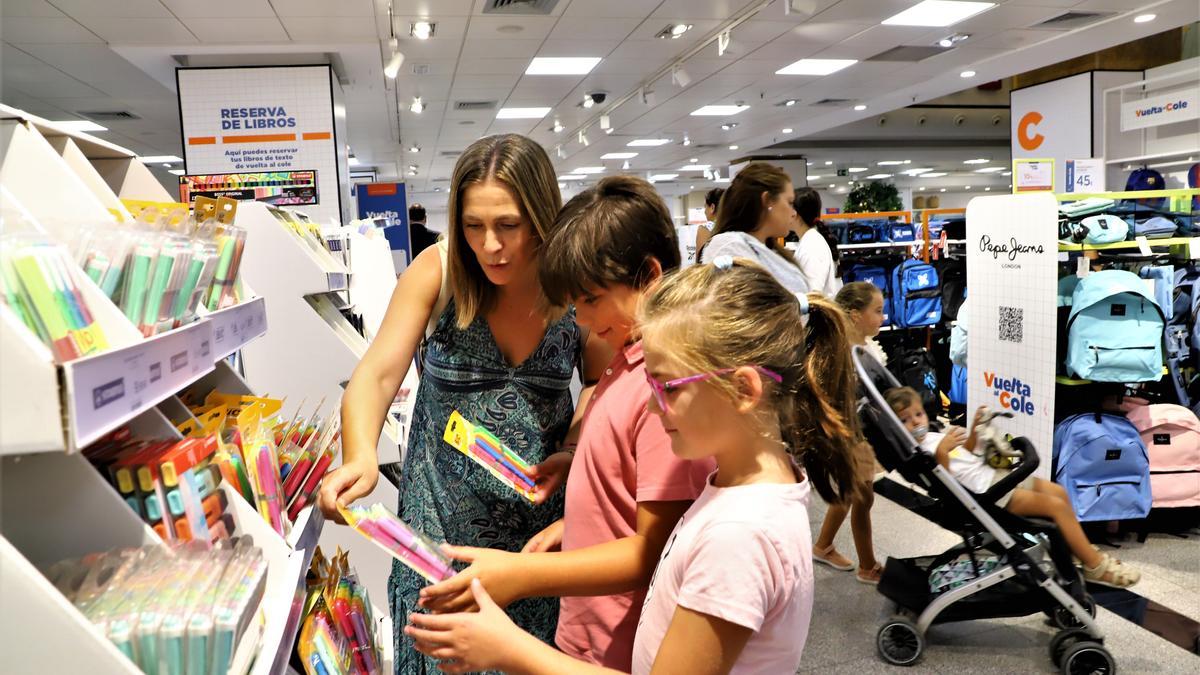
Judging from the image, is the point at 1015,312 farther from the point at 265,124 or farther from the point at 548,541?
the point at 265,124

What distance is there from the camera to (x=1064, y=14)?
25.8 ft

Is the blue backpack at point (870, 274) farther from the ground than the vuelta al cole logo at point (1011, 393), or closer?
farther from the ground

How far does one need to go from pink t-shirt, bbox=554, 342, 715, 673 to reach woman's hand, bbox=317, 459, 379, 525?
382 mm

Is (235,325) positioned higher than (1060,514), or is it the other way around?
(235,325)

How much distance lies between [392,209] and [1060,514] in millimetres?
8256

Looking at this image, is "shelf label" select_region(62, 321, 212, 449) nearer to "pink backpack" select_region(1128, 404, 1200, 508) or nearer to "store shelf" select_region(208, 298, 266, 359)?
"store shelf" select_region(208, 298, 266, 359)

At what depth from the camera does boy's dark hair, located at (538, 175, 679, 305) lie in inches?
50.0

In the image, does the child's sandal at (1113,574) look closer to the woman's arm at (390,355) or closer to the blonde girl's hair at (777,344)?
the blonde girl's hair at (777,344)

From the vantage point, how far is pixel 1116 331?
159 inches

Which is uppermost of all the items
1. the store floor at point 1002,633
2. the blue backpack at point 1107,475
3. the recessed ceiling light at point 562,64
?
the recessed ceiling light at point 562,64

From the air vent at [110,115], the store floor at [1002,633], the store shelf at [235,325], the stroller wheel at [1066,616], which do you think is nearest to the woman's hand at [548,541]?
the store shelf at [235,325]

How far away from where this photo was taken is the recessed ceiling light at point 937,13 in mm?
7332

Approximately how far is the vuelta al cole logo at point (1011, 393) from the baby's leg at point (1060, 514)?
3.21 ft

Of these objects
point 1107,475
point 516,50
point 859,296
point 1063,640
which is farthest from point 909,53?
point 1063,640
